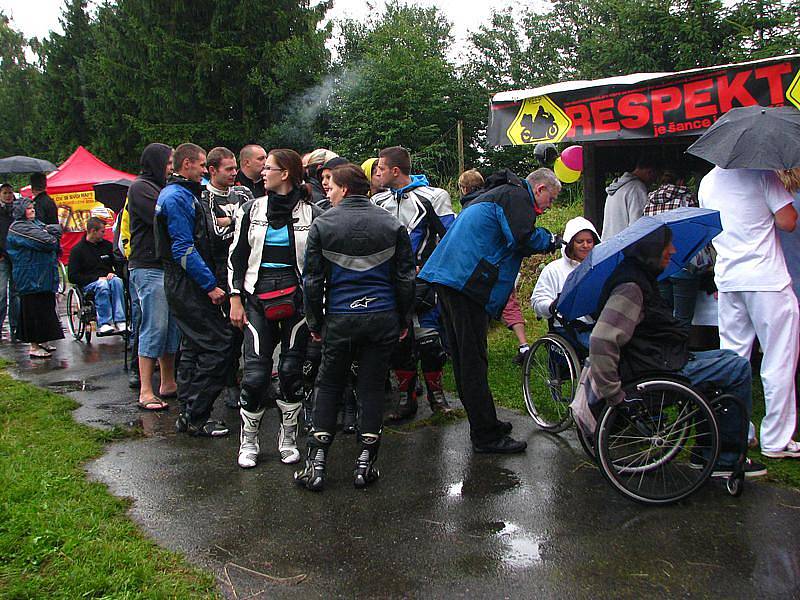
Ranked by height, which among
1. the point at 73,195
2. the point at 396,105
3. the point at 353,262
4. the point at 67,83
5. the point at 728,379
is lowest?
the point at 728,379

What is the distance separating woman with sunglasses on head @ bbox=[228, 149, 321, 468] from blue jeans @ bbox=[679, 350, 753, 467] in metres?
2.28

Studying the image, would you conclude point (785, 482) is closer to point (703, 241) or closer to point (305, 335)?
point (703, 241)

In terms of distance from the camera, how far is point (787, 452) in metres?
4.60

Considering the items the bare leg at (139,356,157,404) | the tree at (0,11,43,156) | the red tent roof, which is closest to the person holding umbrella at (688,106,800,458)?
the bare leg at (139,356,157,404)

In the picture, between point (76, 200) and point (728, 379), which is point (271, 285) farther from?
point (76, 200)

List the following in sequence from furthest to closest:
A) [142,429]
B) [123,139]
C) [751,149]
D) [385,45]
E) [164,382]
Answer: [123,139] → [385,45] → [164,382] → [142,429] → [751,149]

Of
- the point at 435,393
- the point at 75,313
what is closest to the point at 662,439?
the point at 435,393

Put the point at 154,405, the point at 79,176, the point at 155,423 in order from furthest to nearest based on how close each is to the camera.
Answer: the point at 79,176, the point at 154,405, the point at 155,423

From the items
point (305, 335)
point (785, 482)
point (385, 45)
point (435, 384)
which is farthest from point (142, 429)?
point (385, 45)

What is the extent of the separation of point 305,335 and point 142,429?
1.84 meters

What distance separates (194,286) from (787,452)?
13.3ft

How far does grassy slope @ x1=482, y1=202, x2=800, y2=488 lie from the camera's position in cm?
445

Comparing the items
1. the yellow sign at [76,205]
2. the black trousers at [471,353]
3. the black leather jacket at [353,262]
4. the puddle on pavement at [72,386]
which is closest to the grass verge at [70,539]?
the black leather jacket at [353,262]

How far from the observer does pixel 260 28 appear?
24.7 meters
